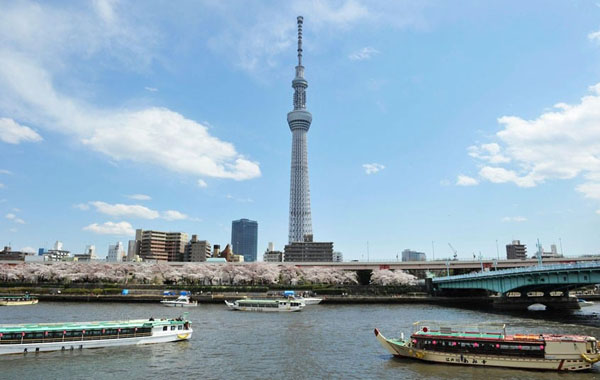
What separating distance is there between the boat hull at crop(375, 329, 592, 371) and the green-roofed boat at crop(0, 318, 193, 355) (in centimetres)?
1980

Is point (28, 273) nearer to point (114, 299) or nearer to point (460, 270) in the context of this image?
point (114, 299)

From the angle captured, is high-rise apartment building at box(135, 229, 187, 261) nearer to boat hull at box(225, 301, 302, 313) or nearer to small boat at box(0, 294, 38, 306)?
small boat at box(0, 294, 38, 306)

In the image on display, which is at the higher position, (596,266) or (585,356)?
(596,266)

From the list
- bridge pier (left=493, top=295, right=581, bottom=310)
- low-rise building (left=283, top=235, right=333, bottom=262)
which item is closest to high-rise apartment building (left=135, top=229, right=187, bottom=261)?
low-rise building (left=283, top=235, right=333, bottom=262)

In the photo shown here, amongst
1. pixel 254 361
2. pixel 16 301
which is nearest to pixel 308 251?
pixel 16 301

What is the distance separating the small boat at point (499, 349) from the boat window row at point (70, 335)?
2207cm

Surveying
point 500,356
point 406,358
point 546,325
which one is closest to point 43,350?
point 406,358

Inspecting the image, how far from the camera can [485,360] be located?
28484 mm

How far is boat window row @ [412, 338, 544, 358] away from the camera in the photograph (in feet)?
91.1

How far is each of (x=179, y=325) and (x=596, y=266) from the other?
47748 mm

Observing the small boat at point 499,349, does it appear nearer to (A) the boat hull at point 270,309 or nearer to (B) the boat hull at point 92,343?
(B) the boat hull at point 92,343

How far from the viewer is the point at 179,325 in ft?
125

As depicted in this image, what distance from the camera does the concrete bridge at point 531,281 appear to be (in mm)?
50781

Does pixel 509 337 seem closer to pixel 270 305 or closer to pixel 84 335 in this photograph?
pixel 84 335
